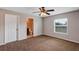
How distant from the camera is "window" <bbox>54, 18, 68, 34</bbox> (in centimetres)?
523

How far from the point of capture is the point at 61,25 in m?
5.59

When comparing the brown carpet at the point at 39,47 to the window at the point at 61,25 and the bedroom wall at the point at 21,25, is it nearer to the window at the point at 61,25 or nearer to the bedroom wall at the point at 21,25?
the bedroom wall at the point at 21,25

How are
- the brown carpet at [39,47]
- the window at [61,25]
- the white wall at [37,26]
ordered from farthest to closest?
the white wall at [37,26], the window at [61,25], the brown carpet at [39,47]

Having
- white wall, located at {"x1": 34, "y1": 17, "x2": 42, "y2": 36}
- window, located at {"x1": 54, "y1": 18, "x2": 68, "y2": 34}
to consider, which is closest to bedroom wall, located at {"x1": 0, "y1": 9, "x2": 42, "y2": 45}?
white wall, located at {"x1": 34, "y1": 17, "x2": 42, "y2": 36}

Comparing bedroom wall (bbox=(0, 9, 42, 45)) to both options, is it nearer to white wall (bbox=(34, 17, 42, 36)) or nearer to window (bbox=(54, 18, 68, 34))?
white wall (bbox=(34, 17, 42, 36))

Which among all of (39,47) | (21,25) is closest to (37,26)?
(21,25)

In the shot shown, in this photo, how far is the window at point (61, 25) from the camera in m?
5.23

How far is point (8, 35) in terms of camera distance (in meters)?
3.95

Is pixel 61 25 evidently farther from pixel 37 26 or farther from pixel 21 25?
pixel 21 25

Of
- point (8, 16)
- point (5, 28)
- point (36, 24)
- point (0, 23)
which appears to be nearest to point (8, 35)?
point (5, 28)

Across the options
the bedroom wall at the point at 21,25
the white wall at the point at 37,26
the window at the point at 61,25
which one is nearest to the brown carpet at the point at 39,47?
the bedroom wall at the point at 21,25

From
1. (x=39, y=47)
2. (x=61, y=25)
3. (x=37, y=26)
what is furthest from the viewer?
(x=37, y=26)
